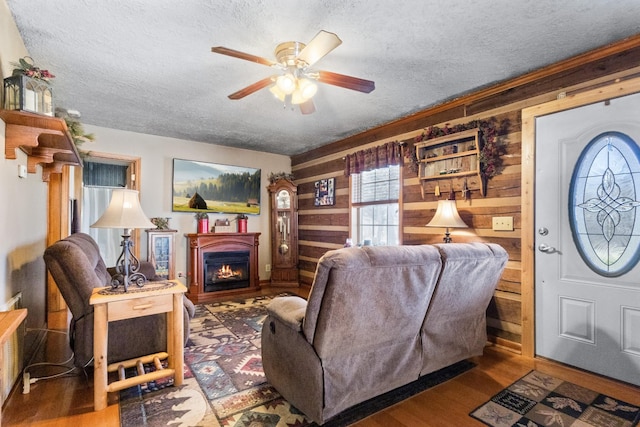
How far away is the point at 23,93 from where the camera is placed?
194 cm

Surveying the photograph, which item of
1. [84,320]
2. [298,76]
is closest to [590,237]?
[298,76]

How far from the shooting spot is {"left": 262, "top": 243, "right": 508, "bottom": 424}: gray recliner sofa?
1686mm

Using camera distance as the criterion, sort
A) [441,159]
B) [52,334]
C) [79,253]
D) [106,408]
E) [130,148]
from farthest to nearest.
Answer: [130,148] → [441,159] → [52,334] → [79,253] → [106,408]

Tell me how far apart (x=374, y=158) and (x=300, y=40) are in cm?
225

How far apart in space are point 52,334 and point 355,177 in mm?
3981

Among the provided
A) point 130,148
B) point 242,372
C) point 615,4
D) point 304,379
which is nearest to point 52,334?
point 242,372

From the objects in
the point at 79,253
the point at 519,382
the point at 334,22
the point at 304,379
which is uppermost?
the point at 334,22

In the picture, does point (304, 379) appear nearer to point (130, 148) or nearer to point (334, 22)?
point (334, 22)

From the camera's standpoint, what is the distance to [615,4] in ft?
6.24

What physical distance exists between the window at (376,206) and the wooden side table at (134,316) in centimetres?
248

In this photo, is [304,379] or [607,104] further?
[607,104]

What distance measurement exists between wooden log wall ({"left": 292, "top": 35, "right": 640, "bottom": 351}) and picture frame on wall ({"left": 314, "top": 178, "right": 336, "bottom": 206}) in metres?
0.82

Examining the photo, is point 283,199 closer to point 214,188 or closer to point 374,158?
point 214,188

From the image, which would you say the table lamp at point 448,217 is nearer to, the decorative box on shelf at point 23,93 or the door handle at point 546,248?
the door handle at point 546,248
